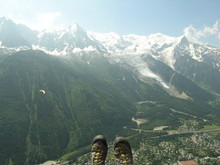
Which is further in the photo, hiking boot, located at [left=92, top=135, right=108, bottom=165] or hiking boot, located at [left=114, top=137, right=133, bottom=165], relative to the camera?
hiking boot, located at [left=92, top=135, right=108, bottom=165]

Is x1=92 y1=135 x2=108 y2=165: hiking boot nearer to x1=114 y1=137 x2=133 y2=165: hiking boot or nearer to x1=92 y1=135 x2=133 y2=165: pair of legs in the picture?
x1=92 y1=135 x2=133 y2=165: pair of legs

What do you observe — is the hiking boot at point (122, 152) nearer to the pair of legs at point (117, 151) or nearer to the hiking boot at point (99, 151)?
the pair of legs at point (117, 151)

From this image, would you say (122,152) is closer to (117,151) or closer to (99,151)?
(117,151)

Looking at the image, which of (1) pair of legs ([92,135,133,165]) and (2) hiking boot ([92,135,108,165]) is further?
(2) hiking boot ([92,135,108,165])

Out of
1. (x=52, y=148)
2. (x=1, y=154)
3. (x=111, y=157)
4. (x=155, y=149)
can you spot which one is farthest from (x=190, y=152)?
(x=1, y=154)

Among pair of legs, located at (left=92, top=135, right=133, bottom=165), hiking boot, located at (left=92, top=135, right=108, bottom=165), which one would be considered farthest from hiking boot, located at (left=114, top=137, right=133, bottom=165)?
hiking boot, located at (left=92, top=135, right=108, bottom=165)

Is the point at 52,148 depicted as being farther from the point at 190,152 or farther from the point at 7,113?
the point at 190,152
